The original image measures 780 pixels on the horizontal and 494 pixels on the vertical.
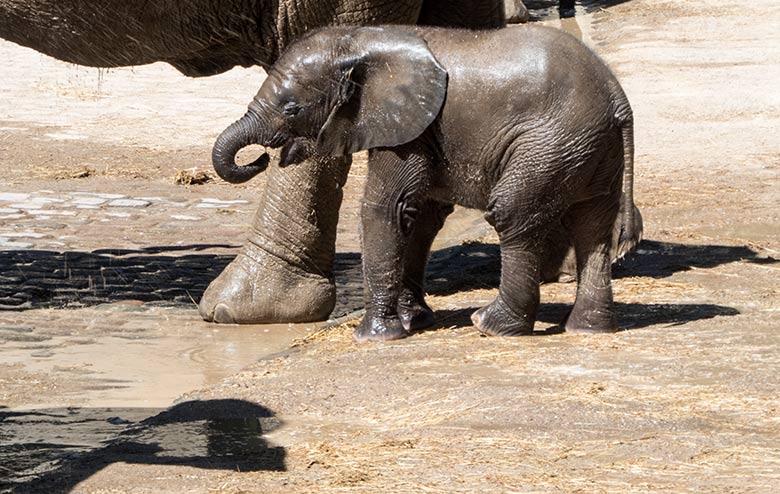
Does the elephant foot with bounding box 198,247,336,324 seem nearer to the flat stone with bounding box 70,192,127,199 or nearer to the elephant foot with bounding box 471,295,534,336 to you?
the elephant foot with bounding box 471,295,534,336

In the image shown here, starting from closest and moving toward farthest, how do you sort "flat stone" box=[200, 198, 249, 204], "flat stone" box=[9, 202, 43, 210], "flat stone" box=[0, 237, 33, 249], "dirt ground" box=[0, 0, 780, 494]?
"dirt ground" box=[0, 0, 780, 494], "flat stone" box=[0, 237, 33, 249], "flat stone" box=[9, 202, 43, 210], "flat stone" box=[200, 198, 249, 204]

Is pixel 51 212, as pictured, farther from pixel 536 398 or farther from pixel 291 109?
pixel 536 398

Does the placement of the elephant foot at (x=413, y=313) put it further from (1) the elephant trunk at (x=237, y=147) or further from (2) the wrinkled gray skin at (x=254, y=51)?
(1) the elephant trunk at (x=237, y=147)

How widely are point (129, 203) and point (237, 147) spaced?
14.6 ft

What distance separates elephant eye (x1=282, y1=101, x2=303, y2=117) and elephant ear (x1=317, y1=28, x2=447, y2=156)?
15 centimetres

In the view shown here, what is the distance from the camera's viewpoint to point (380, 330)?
7.63m

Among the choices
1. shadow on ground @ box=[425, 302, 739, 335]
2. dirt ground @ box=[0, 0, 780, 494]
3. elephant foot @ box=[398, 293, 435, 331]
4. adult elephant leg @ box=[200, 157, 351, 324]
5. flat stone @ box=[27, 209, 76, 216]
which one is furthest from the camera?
flat stone @ box=[27, 209, 76, 216]

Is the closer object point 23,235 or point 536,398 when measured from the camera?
point 536,398

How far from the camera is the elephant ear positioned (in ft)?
24.0

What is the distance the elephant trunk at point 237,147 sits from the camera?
748 centimetres

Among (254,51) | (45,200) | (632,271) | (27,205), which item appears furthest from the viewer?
(45,200)

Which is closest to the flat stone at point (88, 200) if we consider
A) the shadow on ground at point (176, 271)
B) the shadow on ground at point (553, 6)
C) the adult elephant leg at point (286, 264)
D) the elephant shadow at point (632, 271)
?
the shadow on ground at point (176, 271)

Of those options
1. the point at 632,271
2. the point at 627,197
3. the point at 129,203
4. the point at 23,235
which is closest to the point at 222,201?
the point at 129,203

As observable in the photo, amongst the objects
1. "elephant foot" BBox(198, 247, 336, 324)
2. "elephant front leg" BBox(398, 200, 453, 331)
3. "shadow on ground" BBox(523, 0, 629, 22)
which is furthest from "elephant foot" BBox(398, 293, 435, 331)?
"shadow on ground" BBox(523, 0, 629, 22)
